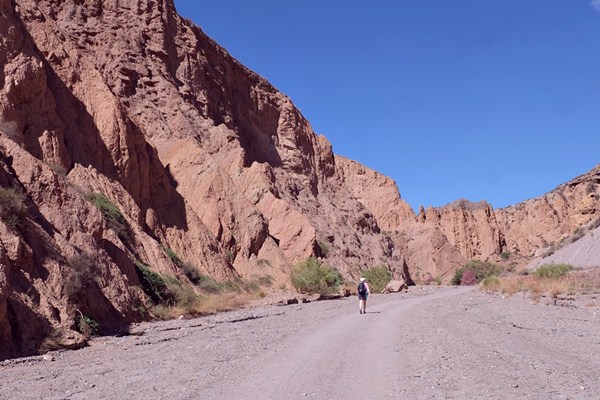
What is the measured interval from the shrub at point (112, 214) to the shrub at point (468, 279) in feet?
156

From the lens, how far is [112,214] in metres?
23.3

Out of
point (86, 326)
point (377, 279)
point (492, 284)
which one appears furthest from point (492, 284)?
point (86, 326)

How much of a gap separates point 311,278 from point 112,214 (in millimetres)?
14966

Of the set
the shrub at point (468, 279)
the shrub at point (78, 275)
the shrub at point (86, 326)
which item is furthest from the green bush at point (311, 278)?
the shrub at point (468, 279)

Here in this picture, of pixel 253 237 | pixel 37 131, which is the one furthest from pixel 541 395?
pixel 253 237

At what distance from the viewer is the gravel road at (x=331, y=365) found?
6824 millimetres

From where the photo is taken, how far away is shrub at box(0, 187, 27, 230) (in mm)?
13320

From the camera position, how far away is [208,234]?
32469 mm

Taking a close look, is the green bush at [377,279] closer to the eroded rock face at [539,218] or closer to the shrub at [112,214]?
the shrub at [112,214]

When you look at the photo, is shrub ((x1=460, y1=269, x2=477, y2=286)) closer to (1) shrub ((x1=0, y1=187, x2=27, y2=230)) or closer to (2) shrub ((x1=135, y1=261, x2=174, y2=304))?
(2) shrub ((x1=135, y1=261, x2=174, y2=304))

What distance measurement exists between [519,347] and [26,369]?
8.58m

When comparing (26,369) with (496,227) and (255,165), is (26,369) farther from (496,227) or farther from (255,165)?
(496,227)

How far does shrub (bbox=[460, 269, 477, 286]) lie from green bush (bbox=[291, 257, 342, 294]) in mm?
31368

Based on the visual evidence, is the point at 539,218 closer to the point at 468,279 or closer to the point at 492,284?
the point at 468,279
